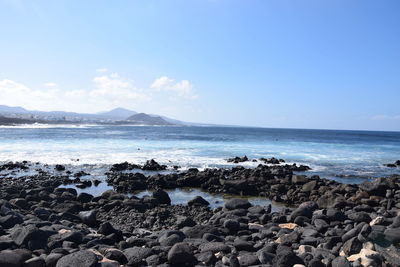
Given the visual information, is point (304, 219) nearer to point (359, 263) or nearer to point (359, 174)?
point (359, 263)

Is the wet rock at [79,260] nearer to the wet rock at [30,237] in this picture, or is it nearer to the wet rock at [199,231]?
the wet rock at [30,237]

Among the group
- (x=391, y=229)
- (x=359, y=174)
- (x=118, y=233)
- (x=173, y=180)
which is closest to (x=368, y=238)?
(x=391, y=229)

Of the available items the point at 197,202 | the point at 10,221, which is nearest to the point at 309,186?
the point at 197,202

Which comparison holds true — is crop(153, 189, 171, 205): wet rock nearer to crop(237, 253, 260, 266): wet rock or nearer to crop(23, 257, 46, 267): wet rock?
crop(237, 253, 260, 266): wet rock

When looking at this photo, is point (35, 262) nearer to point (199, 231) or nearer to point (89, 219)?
point (199, 231)

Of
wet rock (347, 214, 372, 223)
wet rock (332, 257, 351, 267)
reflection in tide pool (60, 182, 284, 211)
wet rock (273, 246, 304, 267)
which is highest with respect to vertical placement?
wet rock (332, 257, 351, 267)

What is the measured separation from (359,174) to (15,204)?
19.8 metres

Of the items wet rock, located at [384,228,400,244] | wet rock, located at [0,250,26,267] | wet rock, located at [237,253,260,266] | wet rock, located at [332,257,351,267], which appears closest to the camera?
wet rock, located at [0,250,26,267]

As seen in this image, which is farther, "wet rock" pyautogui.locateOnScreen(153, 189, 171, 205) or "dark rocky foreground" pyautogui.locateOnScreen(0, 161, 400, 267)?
"wet rock" pyautogui.locateOnScreen(153, 189, 171, 205)

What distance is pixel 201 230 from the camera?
7.96m

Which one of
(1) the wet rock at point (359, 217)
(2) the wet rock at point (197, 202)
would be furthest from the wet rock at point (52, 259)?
(1) the wet rock at point (359, 217)

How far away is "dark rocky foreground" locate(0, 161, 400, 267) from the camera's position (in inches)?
230

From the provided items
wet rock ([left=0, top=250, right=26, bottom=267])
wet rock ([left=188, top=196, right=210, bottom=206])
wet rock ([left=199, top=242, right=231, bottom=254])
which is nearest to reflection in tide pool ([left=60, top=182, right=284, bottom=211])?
wet rock ([left=188, top=196, right=210, bottom=206])

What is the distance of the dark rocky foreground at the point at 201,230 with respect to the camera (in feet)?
19.2
